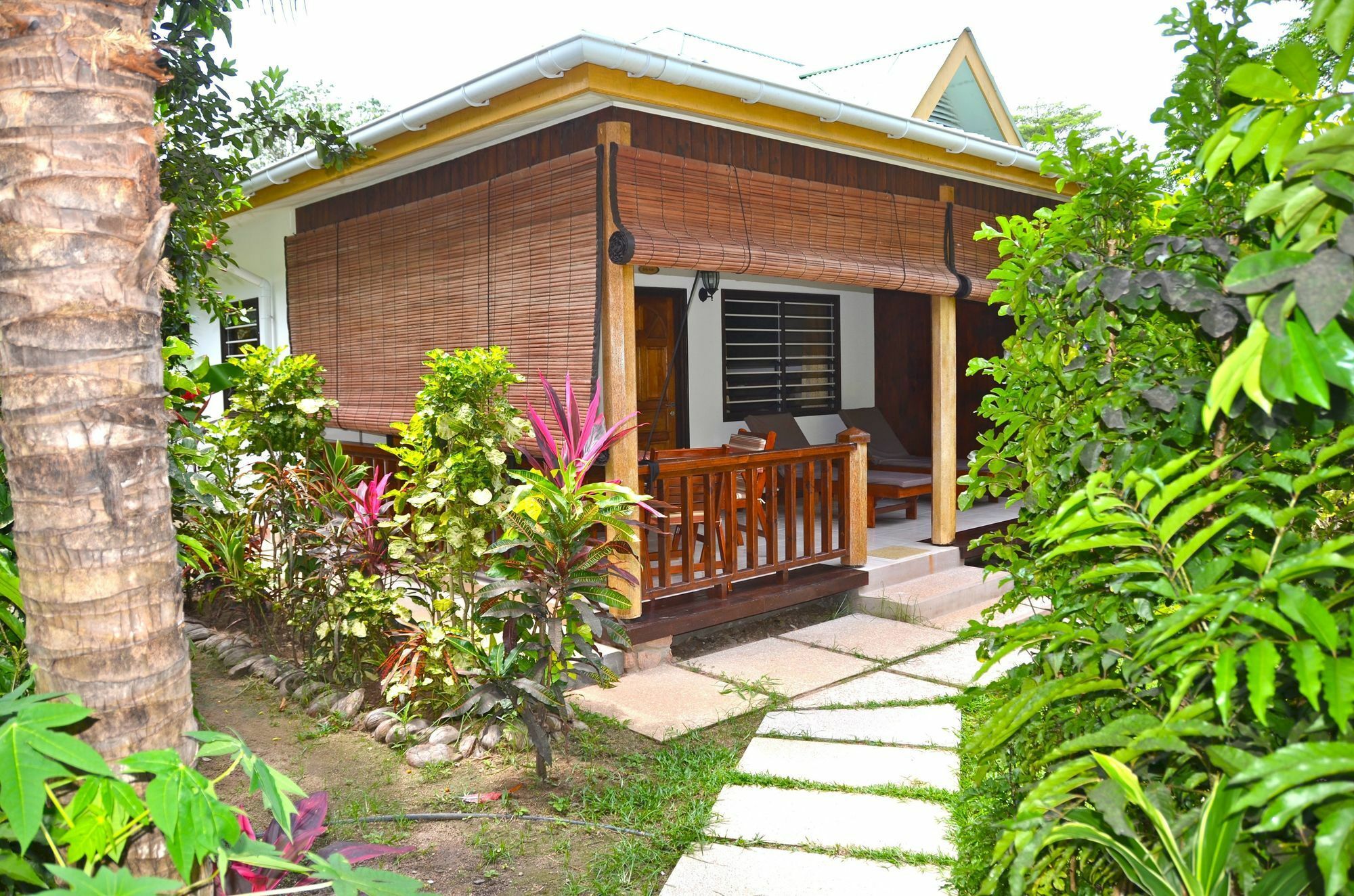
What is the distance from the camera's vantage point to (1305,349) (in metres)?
1.09

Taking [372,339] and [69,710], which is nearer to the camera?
[69,710]

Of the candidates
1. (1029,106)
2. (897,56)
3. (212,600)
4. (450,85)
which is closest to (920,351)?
(897,56)

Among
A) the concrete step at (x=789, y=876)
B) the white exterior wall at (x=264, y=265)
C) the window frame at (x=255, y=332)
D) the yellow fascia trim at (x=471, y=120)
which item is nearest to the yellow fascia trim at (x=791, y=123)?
the yellow fascia trim at (x=471, y=120)

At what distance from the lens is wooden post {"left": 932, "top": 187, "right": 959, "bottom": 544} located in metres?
7.30

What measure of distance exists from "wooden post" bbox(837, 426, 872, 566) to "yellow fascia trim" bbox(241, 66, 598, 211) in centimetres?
287

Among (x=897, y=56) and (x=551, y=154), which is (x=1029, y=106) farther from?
(x=551, y=154)

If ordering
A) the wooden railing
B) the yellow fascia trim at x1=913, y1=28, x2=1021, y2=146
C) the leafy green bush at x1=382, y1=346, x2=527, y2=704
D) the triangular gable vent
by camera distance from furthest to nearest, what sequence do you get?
the triangular gable vent → the yellow fascia trim at x1=913, y1=28, x2=1021, y2=146 → the wooden railing → the leafy green bush at x1=382, y1=346, x2=527, y2=704

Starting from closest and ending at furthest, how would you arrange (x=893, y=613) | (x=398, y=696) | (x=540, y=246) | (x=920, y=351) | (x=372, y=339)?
(x=398, y=696), (x=540, y=246), (x=893, y=613), (x=372, y=339), (x=920, y=351)

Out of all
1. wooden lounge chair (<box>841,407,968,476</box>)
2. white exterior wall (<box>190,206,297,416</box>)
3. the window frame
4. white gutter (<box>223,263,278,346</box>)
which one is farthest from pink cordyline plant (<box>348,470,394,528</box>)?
wooden lounge chair (<box>841,407,968,476</box>)

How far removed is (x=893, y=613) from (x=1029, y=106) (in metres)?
32.8

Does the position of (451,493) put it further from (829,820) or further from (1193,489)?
(1193,489)

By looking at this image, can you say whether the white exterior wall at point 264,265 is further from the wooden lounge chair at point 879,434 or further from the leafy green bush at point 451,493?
the wooden lounge chair at point 879,434

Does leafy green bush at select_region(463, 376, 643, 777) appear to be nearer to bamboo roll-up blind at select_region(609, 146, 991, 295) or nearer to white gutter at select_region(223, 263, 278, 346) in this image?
bamboo roll-up blind at select_region(609, 146, 991, 295)

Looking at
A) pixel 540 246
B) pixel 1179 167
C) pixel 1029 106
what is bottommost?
pixel 1179 167
